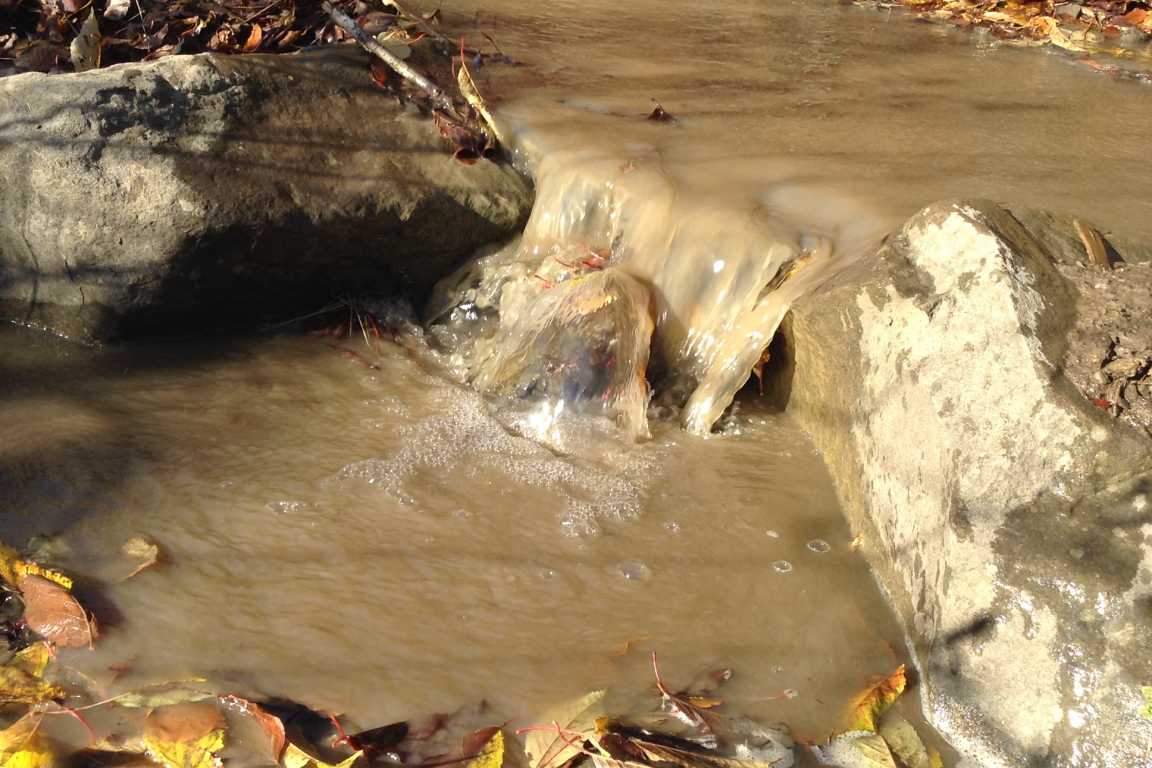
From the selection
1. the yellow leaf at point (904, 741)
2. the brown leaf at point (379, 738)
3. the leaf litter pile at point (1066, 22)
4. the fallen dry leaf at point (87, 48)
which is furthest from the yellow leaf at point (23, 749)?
the leaf litter pile at point (1066, 22)

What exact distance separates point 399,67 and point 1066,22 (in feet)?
14.2

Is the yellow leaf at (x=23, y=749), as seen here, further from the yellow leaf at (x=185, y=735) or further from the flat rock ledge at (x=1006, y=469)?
the flat rock ledge at (x=1006, y=469)

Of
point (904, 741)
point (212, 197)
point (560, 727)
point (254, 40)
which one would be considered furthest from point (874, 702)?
point (254, 40)

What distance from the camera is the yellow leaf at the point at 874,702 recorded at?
2.61m

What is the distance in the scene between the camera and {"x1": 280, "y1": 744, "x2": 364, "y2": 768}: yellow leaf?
92.5 inches

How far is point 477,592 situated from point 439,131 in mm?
2296

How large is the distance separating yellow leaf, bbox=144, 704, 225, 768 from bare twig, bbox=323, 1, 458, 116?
2.90 meters

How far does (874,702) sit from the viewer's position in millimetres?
2670


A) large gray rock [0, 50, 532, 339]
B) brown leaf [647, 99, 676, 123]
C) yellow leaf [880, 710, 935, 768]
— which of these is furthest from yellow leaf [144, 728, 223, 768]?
brown leaf [647, 99, 676, 123]

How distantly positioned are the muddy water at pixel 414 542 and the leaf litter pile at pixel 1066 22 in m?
3.80

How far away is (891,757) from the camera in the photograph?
8.18 ft

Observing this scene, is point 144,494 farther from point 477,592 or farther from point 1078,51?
point 1078,51

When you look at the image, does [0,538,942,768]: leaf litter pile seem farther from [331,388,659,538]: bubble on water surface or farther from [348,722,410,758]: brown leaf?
[331,388,659,538]: bubble on water surface

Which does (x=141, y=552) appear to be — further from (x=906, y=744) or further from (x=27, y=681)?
(x=906, y=744)
